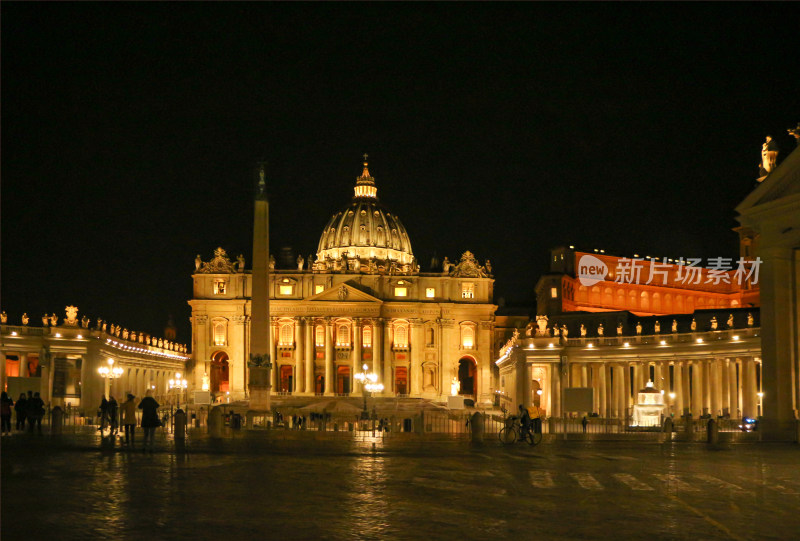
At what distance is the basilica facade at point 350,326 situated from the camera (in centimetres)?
12469

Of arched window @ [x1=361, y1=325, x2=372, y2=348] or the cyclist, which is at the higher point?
arched window @ [x1=361, y1=325, x2=372, y2=348]

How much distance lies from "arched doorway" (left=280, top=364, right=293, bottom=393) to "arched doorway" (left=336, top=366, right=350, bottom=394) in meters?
6.53

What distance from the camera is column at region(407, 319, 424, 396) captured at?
12681 cm

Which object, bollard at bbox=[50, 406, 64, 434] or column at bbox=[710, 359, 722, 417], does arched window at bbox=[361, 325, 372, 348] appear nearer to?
column at bbox=[710, 359, 722, 417]

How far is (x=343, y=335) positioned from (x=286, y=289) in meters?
10.0

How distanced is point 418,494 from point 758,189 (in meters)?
20.1

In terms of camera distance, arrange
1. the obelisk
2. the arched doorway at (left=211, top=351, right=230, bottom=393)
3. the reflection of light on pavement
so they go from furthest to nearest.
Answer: the arched doorway at (left=211, top=351, right=230, bottom=393) → the obelisk → the reflection of light on pavement

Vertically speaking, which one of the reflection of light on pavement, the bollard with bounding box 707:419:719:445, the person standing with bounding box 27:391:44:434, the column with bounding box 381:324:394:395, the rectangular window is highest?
the rectangular window

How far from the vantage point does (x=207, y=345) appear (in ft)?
408

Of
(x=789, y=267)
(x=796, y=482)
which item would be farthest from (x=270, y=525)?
(x=789, y=267)

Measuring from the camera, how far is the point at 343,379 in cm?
13038

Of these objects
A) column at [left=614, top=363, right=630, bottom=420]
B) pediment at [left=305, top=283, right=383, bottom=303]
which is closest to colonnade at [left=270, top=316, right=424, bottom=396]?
pediment at [left=305, top=283, right=383, bottom=303]

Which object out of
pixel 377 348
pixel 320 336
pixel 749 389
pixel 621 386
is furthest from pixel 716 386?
pixel 320 336

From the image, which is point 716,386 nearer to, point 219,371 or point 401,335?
point 401,335
